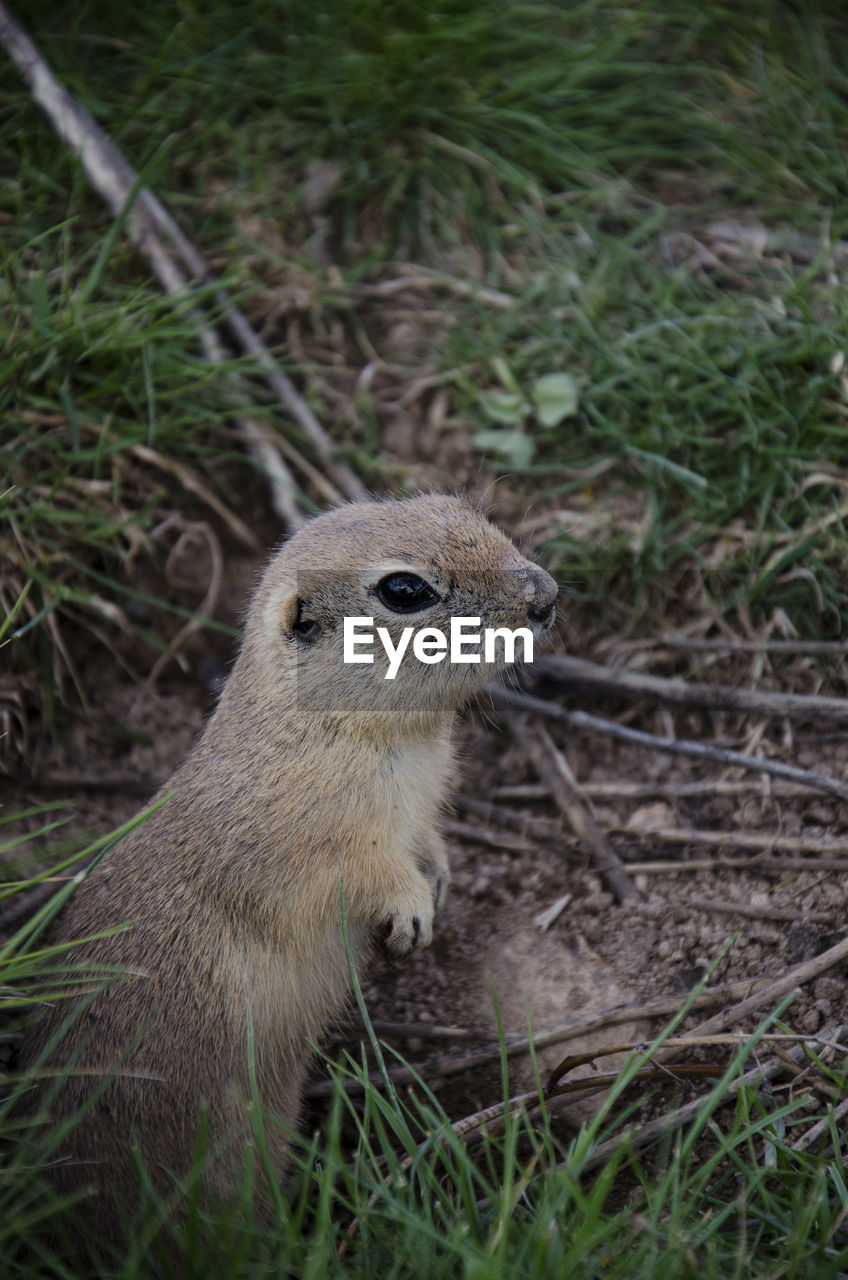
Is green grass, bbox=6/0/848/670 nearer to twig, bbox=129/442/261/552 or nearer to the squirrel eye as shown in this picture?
twig, bbox=129/442/261/552

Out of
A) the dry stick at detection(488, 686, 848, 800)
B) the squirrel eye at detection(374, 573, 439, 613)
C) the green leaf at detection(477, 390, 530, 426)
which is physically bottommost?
the dry stick at detection(488, 686, 848, 800)

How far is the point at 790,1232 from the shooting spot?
3.08 metres

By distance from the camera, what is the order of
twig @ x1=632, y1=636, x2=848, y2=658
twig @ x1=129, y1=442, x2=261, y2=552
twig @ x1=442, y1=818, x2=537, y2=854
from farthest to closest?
twig @ x1=129, y1=442, x2=261, y2=552 < twig @ x1=442, y1=818, x2=537, y2=854 < twig @ x1=632, y1=636, x2=848, y2=658

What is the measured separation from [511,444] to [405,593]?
73.7 inches

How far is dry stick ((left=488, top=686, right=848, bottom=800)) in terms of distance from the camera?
14.6 feet

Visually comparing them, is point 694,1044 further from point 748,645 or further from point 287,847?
point 748,645

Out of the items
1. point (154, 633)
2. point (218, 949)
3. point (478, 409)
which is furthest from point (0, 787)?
point (478, 409)

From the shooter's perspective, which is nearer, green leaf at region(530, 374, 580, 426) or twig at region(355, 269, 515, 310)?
green leaf at region(530, 374, 580, 426)

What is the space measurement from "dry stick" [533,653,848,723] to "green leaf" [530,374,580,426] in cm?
118

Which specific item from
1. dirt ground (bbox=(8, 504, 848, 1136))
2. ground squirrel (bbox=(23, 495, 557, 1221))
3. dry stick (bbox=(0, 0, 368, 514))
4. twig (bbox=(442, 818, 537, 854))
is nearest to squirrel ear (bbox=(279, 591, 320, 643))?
ground squirrel (bbox=(23, 495, 557, 1221))

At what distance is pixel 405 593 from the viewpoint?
13.0ft

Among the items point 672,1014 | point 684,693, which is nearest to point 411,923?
point 672,1014

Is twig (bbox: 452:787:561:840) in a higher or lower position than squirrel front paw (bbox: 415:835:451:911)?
lower

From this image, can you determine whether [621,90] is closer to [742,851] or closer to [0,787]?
[742,851]
